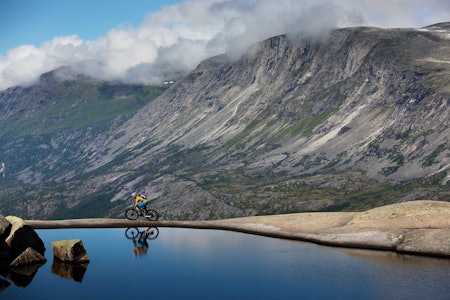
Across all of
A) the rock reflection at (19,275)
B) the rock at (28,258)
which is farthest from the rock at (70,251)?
the rock reflection at (19,275)

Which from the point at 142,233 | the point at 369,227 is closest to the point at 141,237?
the point at 142,233

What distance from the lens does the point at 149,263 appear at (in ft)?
200

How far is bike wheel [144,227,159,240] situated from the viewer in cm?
7691

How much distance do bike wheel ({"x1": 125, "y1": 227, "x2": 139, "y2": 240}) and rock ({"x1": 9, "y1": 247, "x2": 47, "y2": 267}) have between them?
17455 mm

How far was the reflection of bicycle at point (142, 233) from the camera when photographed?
77.1 meters

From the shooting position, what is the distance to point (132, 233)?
7950cm

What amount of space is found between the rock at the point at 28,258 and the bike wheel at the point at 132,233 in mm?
17455

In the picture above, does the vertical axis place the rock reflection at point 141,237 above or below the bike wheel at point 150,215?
below

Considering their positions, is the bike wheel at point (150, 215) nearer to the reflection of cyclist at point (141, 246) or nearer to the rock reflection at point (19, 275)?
the reflection of cyclist at point (141, 246)

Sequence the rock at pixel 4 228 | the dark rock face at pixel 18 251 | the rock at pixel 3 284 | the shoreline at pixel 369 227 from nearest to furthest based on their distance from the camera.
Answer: the rock at pixel 3 284
the dark rock face at pixel 18 251
the rock at pixel 4 228
the shoreline at pixel 369 227

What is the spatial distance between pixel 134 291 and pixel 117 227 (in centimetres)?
3511

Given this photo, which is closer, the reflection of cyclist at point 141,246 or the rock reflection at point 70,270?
the rock reflection at point 70,270

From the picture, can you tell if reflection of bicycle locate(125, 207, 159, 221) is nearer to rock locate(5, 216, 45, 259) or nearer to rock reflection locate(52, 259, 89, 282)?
rock locate(5, 216, 45, 259)

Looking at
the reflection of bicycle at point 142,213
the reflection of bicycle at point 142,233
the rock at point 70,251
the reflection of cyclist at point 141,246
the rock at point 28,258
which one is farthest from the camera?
the reflection of bicycle at point 142,213
